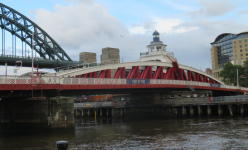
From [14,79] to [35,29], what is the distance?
8102 cm

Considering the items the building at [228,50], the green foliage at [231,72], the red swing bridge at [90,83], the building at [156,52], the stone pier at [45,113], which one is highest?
the building at [228,50]

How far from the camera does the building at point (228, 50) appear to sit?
15762 centimetres

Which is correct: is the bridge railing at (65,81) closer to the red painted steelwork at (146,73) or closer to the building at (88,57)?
the red painted steelwork at (146,73)

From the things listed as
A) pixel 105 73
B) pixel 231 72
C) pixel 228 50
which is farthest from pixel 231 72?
pixel 105 73

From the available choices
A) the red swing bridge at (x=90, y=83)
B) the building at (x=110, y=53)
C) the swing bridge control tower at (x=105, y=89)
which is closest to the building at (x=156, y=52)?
the swing bridge control tower at (x=105, y=89)

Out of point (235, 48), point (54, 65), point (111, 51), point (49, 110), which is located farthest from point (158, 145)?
point (235, 48)

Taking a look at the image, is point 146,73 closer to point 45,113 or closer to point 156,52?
point 45,113

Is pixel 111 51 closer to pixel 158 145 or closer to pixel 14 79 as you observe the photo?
pixel 14 79

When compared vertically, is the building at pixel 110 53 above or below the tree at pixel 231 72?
above

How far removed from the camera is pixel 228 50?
18012 centimetres

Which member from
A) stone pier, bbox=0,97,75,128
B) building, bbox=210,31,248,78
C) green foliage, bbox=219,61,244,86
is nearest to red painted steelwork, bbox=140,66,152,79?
stone pier, bbox=0,97,75,128

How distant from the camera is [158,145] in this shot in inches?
1112

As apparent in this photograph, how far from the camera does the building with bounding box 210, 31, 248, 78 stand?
157625 millimetres

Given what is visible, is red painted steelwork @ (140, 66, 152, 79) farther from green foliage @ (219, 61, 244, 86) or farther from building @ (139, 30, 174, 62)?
green foliage @ (219, 61, 244, 86)
